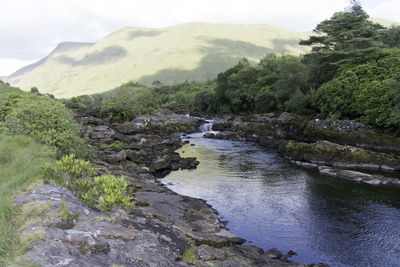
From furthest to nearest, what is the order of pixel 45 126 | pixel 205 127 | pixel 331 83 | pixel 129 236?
pixel 205 127 → pixel 331 83 → pixel 45 126 → pixel 129 236

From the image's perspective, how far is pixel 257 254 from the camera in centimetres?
1418

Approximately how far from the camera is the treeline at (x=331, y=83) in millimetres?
41219

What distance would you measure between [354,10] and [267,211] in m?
49.5

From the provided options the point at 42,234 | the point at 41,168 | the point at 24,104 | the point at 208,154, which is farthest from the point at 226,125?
the point at 42,234

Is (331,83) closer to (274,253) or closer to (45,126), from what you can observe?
(274,253)

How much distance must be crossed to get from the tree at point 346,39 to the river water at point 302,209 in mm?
29179

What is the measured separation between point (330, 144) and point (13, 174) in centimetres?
3284

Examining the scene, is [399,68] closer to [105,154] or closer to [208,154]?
[208,154]

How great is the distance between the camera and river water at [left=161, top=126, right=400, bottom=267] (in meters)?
15.5

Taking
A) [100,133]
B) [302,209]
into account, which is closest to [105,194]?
[302,209]

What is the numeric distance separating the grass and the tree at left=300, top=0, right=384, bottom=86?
4766cm

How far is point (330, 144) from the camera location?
33.9 m

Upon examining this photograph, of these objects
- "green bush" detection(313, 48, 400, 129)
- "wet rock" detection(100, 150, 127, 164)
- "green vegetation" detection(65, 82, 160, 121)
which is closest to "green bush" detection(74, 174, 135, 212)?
"wet rock" detection(100, 150, 127, 164)

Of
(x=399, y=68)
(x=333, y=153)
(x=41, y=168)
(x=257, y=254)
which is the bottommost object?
(x=257, y=254)
